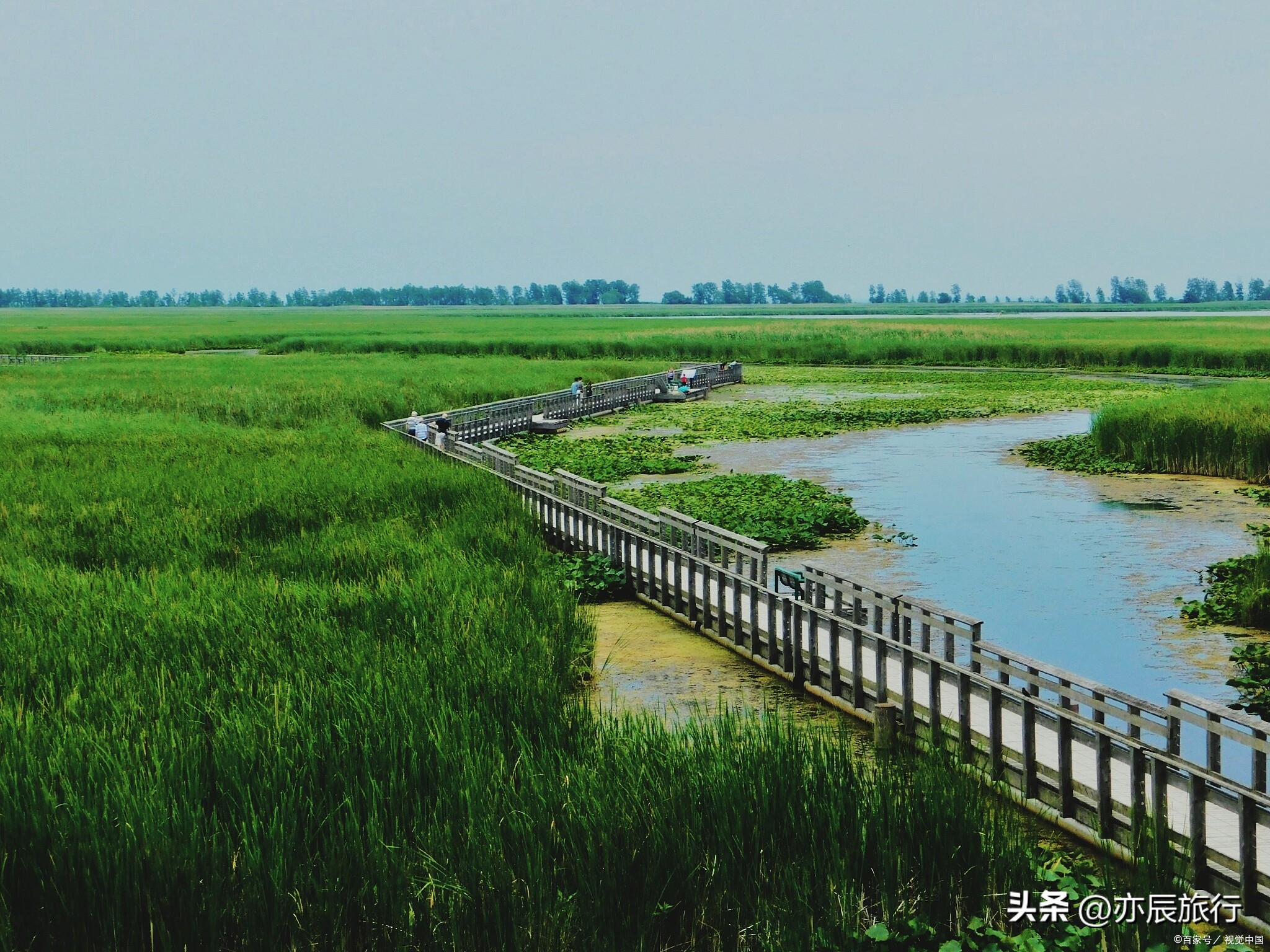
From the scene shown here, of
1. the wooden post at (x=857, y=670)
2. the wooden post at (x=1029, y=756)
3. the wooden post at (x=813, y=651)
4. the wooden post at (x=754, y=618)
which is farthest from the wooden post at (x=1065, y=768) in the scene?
the wooden post at (x=754, y=618)

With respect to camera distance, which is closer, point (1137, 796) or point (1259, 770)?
point (1137, 796)

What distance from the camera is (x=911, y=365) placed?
7806cm

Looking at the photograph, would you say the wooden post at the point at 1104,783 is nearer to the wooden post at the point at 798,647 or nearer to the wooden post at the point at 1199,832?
the wooden post at the point at 1199,832

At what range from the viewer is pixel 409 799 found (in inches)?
299

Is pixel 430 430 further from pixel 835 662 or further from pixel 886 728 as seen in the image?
pixel 886 728

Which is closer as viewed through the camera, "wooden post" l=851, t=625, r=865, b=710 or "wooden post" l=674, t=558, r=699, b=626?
"wooden post" l=851, t=625, r=865, b=710

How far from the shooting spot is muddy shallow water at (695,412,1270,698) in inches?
581

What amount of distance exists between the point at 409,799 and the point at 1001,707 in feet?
13.6

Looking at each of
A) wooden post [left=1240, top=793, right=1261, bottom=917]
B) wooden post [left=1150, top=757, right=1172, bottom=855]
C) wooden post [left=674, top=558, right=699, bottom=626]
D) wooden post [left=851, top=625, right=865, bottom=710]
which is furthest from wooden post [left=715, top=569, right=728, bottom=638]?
wooden post [left=1240, top=793, right=1261, bottom=917]

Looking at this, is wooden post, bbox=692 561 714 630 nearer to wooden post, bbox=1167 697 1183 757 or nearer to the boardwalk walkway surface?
the boardwalk walkway surface

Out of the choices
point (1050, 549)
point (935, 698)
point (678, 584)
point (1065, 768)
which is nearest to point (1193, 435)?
point (1050, 549)

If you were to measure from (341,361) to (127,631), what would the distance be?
60303 mm

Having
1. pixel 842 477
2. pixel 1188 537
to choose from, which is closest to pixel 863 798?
pixel 1188 537

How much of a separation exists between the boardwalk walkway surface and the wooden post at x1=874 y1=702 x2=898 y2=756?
11.4 inches
